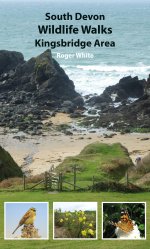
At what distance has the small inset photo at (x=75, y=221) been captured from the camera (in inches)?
661

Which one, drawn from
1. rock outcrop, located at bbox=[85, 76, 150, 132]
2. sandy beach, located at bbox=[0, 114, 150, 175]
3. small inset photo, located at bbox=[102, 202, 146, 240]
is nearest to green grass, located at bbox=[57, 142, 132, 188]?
sandy beach, located at bbox=[0, 114, 150, 175]

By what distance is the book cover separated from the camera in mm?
16859

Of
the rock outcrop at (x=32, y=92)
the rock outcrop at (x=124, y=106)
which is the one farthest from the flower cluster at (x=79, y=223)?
the rock outcrop at (x=124, y=106)

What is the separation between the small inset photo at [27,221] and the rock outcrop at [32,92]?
162ft

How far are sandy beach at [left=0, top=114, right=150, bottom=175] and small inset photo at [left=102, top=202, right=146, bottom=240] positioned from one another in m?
35.2

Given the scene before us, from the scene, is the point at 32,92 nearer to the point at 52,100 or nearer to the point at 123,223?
the point at 52,100

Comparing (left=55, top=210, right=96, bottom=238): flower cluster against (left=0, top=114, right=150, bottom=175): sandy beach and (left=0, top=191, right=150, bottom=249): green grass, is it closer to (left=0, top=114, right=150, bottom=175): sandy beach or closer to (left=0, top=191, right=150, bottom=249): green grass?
(left=0, top=191, right=150, bottom=249): green grass

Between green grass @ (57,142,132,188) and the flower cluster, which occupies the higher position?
green grass @ (57,142,132,188)

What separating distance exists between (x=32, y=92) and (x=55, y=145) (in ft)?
86.5

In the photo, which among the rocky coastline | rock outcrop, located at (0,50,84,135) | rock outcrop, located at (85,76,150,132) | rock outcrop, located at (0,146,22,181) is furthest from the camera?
rock outcrop, located at (0,50,84,135)

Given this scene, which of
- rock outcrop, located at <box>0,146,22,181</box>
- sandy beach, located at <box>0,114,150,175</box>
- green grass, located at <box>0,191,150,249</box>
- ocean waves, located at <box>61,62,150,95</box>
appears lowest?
green grass, located at <box>0,191,150,249</box>

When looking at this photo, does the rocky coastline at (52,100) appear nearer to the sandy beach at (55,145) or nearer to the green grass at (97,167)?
the sandy beach at (55,145)

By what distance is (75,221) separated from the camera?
16.8 m

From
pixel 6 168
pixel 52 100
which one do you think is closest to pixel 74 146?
pixel 52 100
